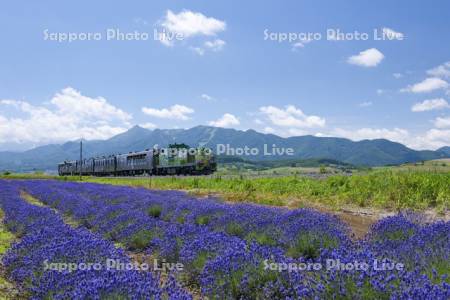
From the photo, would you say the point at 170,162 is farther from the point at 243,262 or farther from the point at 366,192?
the point at 243,262

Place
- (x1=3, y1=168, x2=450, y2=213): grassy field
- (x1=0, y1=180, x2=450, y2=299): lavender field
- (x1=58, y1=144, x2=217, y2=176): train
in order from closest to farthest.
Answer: (x1=0, y1=180, x2=450, y2=299): lavender field, (x1=3, y1=168, x2=450, y2=213): grassy field, (x1=58, y1=144, x2=217, y2=176): train

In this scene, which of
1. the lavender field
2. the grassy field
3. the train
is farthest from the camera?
the train

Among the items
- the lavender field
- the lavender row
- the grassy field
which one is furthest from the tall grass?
the lavender row

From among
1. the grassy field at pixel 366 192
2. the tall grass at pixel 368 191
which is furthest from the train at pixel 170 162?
the grassy field at pixel 366 192

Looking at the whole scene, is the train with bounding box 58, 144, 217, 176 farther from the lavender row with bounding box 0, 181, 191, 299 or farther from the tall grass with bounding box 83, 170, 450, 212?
the lavender row with bounding box 0, 181, 191, 299

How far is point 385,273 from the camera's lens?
11.1 feet

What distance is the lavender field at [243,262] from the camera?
3.34 m

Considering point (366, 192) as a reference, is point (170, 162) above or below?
above

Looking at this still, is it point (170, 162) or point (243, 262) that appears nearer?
point (243, 262)

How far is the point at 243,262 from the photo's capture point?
14.0 ft

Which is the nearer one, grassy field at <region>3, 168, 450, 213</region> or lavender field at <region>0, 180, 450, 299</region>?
lavender field at <region>0, 180, 450, 299</region>

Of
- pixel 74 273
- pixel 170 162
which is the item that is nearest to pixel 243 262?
pixel 74 273

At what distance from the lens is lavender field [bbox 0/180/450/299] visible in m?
3.34

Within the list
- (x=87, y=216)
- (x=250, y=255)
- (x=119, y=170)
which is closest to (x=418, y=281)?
(x=250, y=255)
